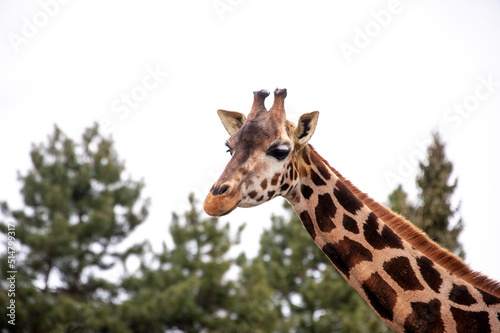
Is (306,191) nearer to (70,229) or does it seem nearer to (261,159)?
(261,159)

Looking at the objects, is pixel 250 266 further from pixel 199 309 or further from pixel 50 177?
pixel 50 177

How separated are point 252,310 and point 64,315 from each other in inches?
314

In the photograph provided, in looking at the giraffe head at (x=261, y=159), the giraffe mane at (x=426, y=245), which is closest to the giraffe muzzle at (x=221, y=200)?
the giraffe head at (x=261, y=159)

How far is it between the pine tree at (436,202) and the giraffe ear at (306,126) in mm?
8734

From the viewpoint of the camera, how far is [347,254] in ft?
16.6

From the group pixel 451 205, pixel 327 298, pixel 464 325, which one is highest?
pixel 327 298

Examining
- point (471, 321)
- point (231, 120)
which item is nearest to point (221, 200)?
point (231, 120)

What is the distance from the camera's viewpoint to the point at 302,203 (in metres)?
5.40

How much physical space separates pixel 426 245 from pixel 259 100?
2.33 m

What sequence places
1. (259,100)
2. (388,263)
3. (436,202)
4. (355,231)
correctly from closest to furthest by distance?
(388,263), (355,231), (259,100), (436,202)

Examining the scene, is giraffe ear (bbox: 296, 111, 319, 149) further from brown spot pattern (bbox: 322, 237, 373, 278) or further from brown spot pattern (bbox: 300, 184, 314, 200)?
brown spot pattern (bbox: 322, 237, 373, 278)

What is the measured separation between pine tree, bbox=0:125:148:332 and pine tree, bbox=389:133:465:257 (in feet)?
42.4

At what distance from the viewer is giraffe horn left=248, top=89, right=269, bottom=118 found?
218 inches

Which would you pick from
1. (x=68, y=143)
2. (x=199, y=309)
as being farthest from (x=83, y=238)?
(x=199, y=309)
